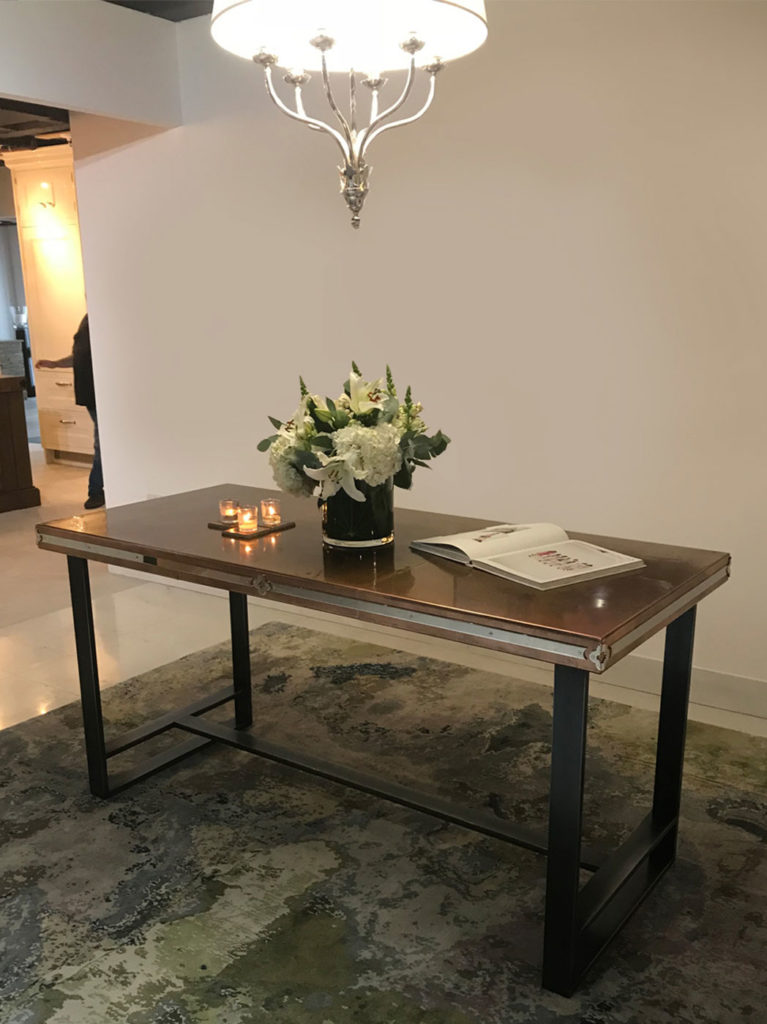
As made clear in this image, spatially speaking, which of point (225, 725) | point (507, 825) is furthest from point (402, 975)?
→ point (225, 725)

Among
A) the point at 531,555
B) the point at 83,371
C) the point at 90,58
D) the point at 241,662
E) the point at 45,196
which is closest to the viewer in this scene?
the point at 531,555

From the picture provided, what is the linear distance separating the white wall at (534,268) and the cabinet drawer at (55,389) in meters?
3.73

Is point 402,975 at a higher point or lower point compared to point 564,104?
lower

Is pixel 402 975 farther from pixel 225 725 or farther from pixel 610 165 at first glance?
pixel 610 165

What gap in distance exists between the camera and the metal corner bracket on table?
1.75 meters

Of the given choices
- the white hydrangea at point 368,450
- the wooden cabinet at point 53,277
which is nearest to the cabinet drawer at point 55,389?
the wooden cabinet at point 53,277

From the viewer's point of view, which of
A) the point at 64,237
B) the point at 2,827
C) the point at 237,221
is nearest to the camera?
the point at 2,827

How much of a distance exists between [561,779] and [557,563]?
47 centimetres

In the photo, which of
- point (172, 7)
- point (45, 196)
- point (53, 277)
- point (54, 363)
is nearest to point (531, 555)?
point (172, 7)

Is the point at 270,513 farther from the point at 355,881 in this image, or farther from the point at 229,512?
the point at 355,881

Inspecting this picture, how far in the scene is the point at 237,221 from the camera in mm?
4152

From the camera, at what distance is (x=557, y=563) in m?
2.00

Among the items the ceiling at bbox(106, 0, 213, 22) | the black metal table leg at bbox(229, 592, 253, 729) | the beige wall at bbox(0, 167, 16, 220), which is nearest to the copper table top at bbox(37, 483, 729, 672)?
the black metal table leg at bbox(229, 592, 253, 729)

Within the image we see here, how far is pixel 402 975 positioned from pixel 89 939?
0.71m
